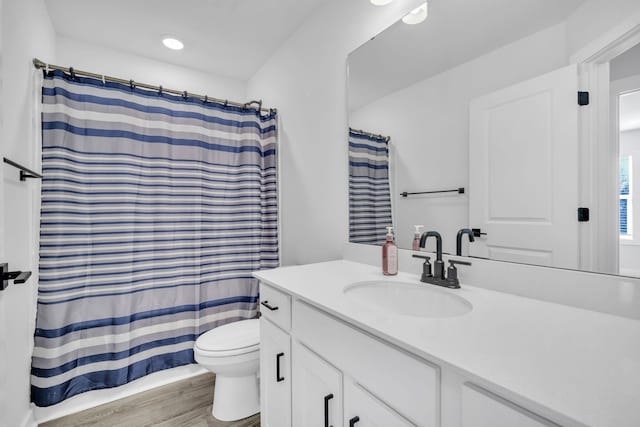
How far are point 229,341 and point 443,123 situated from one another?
1561mm

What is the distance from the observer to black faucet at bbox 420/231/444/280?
1.07 meters

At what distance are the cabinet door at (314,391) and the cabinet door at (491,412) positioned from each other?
15.4 inches

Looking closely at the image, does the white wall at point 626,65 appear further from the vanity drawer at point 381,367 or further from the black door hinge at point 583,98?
the vanity drawer at point 381,367

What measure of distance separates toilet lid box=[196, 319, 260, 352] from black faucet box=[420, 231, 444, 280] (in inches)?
41.5

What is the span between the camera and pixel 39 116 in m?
1.60

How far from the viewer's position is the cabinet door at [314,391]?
2.78ft

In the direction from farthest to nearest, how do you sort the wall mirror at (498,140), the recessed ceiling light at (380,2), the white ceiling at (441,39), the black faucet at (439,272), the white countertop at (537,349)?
the recessed ceiling light at (380,2), the black faucet at (439,272), the white ceiling at (441,39), the wall mirror at (498,140), the white countertop at (537,349)

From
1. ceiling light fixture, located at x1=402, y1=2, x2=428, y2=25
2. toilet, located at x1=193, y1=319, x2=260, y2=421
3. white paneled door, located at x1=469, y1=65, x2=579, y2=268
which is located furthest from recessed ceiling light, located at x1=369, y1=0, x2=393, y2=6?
toilet, located at x1=193, y1=319, x2=260, y2=421

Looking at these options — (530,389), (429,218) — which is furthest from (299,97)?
(530,389)

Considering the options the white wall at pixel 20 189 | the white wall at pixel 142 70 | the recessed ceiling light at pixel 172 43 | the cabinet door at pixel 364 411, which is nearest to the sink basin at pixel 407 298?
the cabinet door at pixel 364 411

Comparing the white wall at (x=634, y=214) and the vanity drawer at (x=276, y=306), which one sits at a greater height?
the white wall at (x=634, y=214)

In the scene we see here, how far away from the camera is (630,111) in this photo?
75 centimetres

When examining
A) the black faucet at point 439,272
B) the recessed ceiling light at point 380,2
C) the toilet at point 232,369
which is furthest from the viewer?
the toilet at point 232,369

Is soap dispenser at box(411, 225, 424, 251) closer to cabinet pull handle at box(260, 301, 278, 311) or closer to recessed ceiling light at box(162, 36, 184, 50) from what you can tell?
cabinet pull handle at box(260, 301, 278, 311)
